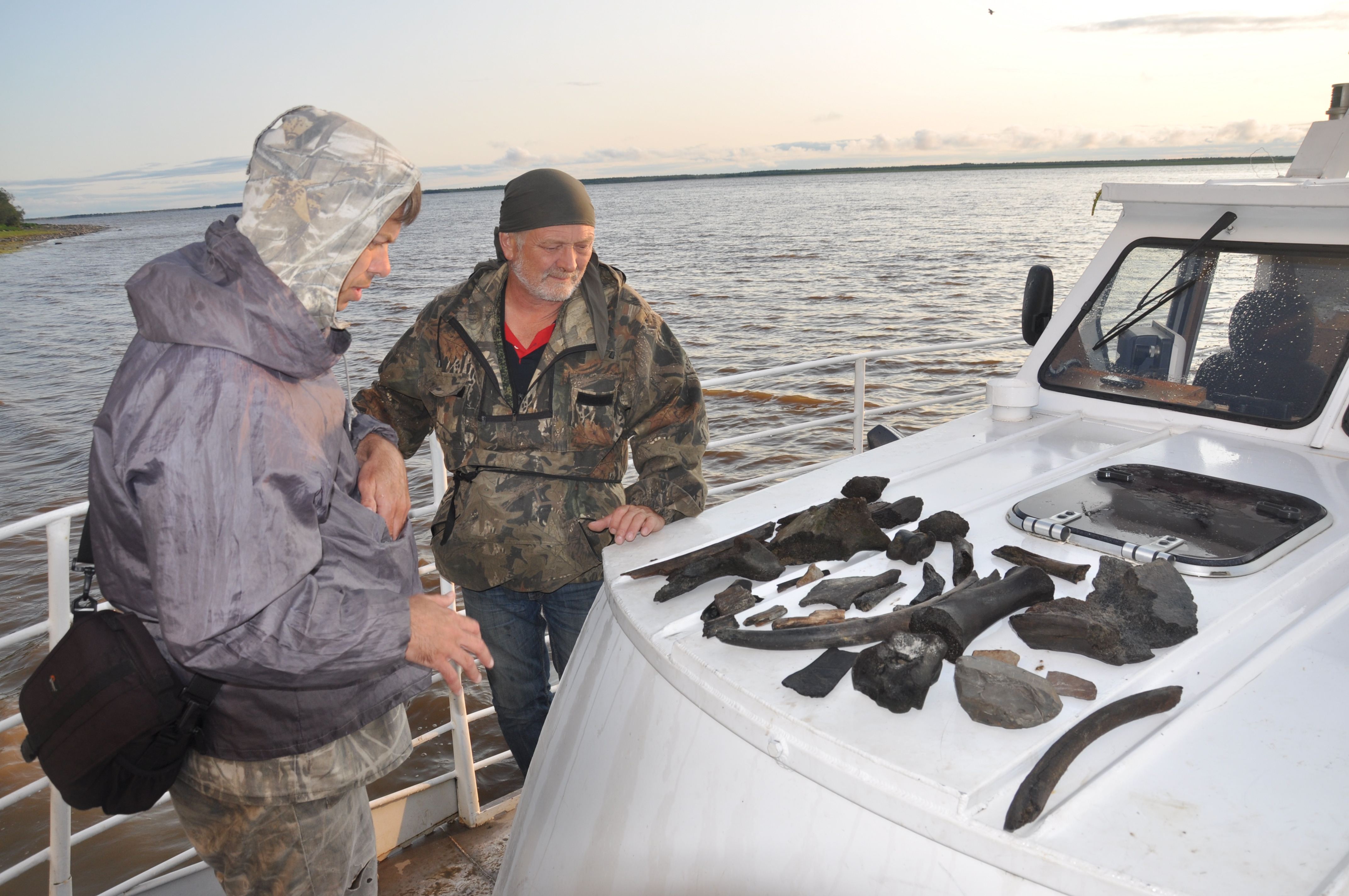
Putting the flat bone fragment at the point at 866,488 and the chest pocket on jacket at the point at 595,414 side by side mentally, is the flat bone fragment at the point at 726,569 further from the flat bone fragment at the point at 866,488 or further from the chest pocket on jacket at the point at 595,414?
the chest pocket on jacket at the point at 595,414

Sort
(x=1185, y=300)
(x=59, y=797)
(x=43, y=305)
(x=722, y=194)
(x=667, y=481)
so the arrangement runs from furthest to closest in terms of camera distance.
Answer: (x=722, y=194) < (x=43, y=305) < (x=1185, y=300) < (x=667, y=481) < (x=59, y=797)

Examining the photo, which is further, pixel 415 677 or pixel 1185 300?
pixel 1185 300

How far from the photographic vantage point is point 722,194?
15775 cm

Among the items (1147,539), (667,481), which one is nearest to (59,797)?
(667,481)

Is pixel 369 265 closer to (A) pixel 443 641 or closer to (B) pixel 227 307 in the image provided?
(B) pixel 227 307

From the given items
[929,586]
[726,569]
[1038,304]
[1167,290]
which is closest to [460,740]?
[726,569]

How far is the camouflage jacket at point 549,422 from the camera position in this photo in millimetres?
2699

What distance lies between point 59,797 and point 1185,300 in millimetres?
3943

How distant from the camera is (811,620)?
174 cm

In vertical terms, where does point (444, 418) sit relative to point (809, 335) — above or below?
above

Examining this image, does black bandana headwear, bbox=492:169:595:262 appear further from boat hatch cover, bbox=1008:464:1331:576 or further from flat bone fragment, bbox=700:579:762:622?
boat hatch cover, bbox=1008:464:1331:576

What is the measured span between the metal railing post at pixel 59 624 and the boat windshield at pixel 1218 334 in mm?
3293

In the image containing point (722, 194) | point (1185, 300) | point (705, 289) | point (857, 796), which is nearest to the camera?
point (857, 796)

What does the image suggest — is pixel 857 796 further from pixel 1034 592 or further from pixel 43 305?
pixel 43 305
